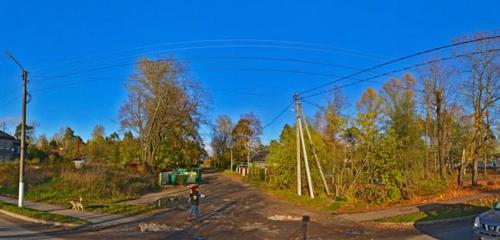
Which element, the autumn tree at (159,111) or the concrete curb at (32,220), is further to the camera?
the autumn tree at (159,111)

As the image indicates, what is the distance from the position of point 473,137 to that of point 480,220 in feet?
83.7

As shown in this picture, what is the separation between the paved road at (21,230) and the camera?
42.8ft

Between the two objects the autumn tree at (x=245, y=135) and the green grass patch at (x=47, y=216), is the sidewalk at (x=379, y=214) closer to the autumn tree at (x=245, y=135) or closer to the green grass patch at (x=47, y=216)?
the green grass patch at (x=47, y=216)

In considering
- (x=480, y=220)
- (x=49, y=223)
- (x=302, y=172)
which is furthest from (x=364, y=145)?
(x=49, y=223)

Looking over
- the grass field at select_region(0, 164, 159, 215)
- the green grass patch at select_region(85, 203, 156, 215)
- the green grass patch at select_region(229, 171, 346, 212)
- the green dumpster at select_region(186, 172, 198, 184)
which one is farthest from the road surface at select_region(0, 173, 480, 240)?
the green dumpster at select_region(186, 172, 198, 184)

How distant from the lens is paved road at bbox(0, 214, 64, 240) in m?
13.0

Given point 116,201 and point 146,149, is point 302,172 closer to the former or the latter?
point 116,201

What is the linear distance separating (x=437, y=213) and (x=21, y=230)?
16.6m

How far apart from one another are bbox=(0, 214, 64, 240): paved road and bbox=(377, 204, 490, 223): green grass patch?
1303 centimetres

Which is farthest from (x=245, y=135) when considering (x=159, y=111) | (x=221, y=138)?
(x=159, y=111)

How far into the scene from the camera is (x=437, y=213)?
18234mm

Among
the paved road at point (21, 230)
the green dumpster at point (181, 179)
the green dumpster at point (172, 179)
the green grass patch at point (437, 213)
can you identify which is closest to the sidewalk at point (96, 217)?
the paved road at point (21, 230)

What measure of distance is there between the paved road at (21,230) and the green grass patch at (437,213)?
1303cm

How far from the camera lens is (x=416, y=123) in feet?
136
